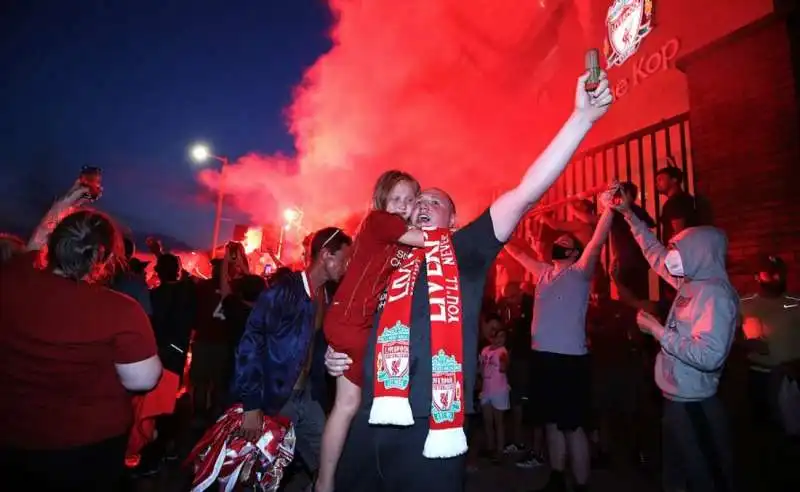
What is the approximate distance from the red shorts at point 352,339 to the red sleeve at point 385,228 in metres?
0.38

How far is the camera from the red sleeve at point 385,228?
6.54 ft

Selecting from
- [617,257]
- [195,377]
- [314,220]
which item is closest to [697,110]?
[617,257]

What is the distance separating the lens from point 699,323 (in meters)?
3.00

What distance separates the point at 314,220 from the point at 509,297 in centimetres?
1081

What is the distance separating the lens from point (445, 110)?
12492 mm

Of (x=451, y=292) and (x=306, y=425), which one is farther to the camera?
(x=306, y=425)

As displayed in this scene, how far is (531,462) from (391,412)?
4.35 meters

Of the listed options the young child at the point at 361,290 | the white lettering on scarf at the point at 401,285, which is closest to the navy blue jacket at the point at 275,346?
the young child at the point at 361,290

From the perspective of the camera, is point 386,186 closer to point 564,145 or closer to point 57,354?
point 564,145

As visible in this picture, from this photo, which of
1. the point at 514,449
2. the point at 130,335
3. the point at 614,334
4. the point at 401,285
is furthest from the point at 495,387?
the point at 130,335

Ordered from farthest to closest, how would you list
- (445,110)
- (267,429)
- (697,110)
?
(445,110)
(697,110)
(267,429)

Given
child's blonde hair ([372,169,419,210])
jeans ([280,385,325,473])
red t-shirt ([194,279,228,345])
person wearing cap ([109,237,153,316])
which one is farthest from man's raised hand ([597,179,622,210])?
red t-shirt ([194,279,228,345])

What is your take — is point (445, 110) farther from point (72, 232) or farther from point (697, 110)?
point (72, 232)

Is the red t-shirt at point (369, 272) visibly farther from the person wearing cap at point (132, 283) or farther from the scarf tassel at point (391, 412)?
the person wearing cap at point (132, 283)
